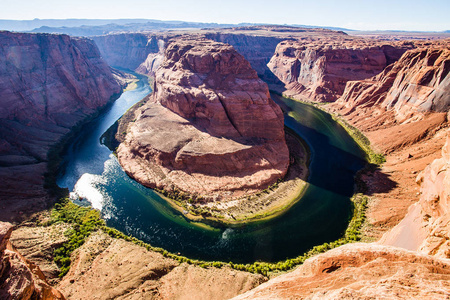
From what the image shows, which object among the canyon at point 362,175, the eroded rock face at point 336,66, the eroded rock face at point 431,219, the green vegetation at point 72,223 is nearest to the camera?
the canyon at point 362,175

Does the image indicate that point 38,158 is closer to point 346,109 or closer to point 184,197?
point 184,197

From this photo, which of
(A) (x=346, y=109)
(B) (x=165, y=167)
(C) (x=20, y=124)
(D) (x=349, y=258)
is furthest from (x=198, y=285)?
(A) (x=346, y=109)

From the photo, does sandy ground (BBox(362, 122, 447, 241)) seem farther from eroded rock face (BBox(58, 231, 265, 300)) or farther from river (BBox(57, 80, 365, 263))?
eroded rock face (BBox(58, 231, 265, 300))

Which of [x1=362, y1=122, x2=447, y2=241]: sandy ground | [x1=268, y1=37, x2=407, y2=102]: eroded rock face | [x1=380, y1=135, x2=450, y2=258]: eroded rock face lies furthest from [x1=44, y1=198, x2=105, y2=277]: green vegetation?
[x1=268, y1=37, x2=407, y2=102]: eroded rock face

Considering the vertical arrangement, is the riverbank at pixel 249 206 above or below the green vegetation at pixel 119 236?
above

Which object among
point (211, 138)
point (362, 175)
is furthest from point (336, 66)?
point (211, 138)

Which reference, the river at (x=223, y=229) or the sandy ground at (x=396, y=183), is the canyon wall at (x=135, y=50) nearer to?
the river at (x=223, y=229)

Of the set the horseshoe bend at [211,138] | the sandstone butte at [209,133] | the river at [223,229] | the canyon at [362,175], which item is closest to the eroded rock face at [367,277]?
the canyon at [362,175]
